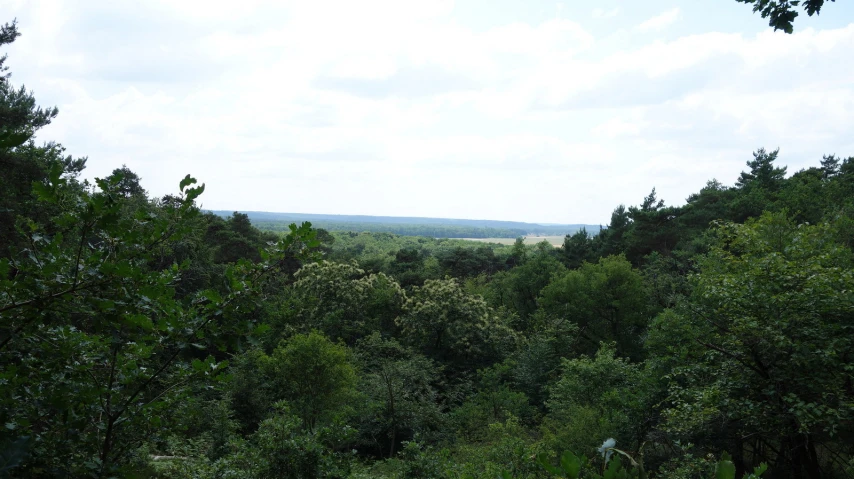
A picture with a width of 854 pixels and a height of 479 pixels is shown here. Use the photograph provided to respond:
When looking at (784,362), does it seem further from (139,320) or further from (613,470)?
(139,320)

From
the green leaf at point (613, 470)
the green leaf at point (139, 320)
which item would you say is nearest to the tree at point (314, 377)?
the green leaf at point (139, 320)

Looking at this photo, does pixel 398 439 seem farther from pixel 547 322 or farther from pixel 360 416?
pixel 547 322

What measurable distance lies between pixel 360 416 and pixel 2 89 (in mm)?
20033

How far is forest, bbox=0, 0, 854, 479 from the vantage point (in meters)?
2.86

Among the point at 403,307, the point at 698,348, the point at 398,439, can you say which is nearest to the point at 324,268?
the point at 403,307

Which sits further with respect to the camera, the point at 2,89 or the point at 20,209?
the point at 2,89

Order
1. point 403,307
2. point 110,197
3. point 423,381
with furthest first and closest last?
point 403,307, point 423,381, point 110,197

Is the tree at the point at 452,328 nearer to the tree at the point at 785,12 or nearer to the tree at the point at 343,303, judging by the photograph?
the tree at the point at 343,303

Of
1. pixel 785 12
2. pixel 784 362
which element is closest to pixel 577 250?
pixel 784 362

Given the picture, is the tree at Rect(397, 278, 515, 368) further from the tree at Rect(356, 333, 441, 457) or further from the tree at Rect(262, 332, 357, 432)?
the tree at Rect(262, 332, 357, 432)

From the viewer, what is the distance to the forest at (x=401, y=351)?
286cm

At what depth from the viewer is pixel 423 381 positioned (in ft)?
69.9

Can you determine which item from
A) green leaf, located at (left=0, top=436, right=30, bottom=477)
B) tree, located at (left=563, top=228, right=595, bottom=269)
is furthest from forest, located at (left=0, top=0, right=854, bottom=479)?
tree, located at (left=563, top=228, right=595, bottom=269)

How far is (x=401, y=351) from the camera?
78.9ft
